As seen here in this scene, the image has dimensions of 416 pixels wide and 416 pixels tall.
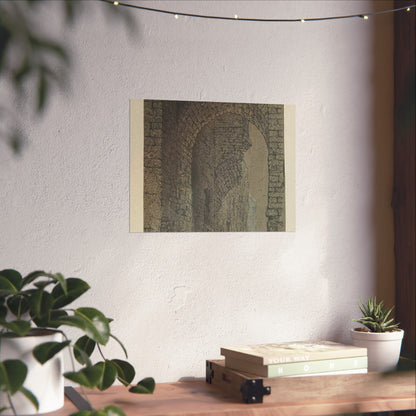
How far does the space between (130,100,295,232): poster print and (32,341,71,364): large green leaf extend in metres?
0.57

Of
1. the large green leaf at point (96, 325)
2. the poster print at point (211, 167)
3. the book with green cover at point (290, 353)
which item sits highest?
the poster print at point (211, 167)

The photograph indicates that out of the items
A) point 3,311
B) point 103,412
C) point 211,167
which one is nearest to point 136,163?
point 211,167

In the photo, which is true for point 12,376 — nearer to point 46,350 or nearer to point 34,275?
point 46,350

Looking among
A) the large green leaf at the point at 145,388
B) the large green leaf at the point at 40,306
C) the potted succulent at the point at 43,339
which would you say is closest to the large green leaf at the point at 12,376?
the potted succulent at the point at 43,339

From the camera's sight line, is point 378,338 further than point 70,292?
Yes

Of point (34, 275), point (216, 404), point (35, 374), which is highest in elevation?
point (34, 275)

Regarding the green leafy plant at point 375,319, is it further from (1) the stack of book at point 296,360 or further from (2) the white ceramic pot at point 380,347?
(1) the stack of book at point 296,360

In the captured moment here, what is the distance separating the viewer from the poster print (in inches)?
72.4

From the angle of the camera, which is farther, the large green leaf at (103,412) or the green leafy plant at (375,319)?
the green leafy plant at (375,319)

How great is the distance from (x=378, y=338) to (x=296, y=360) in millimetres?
353

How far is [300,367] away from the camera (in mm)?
1589

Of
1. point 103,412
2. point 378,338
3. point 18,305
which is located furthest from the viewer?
point 378,338

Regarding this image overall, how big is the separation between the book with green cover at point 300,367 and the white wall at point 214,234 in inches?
10.6

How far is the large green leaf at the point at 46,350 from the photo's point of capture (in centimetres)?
131
